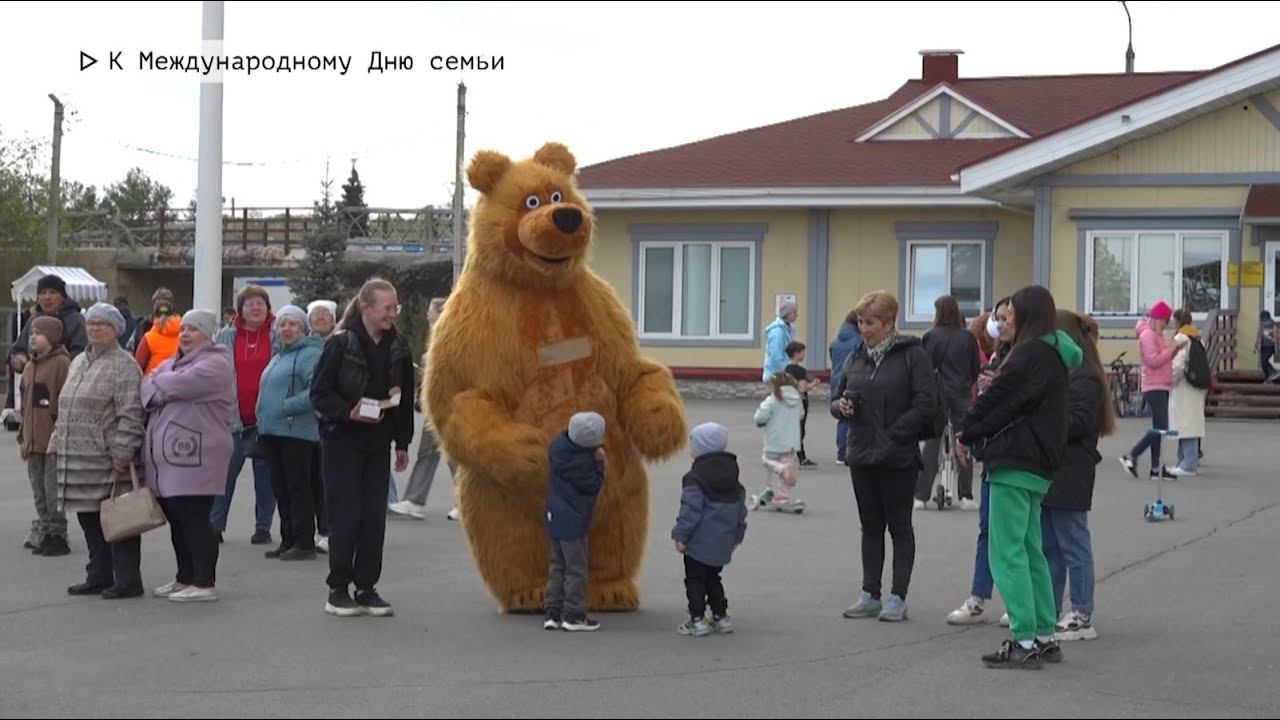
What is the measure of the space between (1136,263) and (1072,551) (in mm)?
18178

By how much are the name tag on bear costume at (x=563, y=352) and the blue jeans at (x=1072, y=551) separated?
2563mm

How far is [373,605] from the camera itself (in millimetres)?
9273

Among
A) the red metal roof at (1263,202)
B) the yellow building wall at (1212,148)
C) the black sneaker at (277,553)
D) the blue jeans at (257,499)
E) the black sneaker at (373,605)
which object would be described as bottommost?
the black sneaker at (277,553)

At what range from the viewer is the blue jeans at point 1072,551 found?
8672 mm

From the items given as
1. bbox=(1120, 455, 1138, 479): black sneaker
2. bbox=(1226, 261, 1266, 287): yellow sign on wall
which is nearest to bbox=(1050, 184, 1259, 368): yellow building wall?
bbox=(1226, 261, 1266, 287): yellow sign on wall

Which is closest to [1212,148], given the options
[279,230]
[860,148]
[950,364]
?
[860,148]

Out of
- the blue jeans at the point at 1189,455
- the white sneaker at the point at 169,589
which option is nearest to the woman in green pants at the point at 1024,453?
the white sneaker at the point at 169,589

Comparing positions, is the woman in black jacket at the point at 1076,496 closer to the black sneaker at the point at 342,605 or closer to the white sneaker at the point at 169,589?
the black sneaker at the point at 342,605

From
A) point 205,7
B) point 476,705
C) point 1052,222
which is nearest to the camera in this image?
point 476,705

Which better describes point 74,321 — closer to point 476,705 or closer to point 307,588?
point 307,588

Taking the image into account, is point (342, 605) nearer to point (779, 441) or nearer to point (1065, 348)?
point (1065, 348)

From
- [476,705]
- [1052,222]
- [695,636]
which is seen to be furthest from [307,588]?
[1052,222]

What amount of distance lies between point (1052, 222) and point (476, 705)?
20.6m

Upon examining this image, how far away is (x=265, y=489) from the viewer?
12.1 meters
